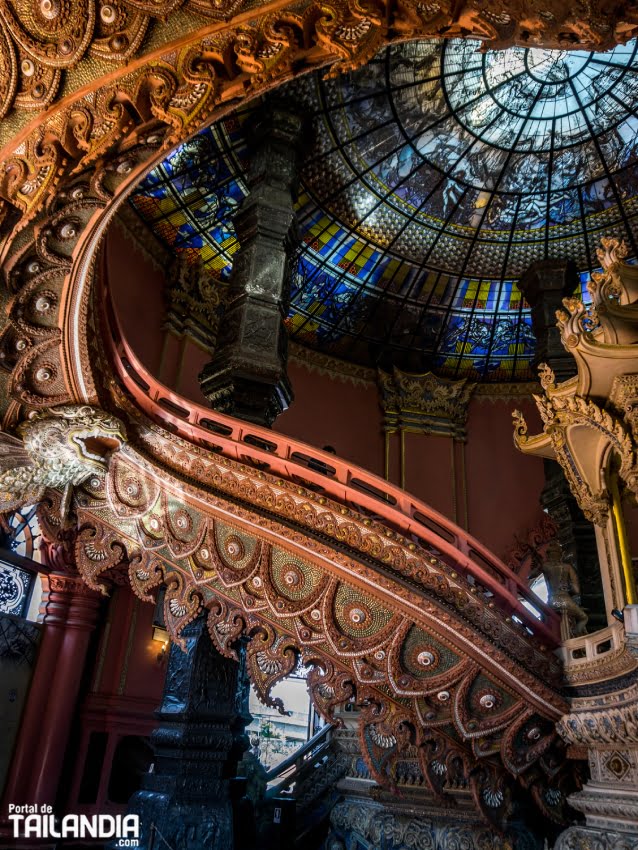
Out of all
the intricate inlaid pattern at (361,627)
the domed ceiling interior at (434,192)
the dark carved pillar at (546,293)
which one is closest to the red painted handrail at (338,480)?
the intricate inlaid pattern at (361,627)

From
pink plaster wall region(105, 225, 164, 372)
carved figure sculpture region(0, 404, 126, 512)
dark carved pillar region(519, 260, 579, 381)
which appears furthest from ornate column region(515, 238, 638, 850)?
pink plaster wall region(105, 225, 164, 372)

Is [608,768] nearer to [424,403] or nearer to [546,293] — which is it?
[546,293]

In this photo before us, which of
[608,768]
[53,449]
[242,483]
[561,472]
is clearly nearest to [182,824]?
[242,483]

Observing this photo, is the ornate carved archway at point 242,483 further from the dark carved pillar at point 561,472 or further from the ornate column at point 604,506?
the dark carved pillar at point 561,472

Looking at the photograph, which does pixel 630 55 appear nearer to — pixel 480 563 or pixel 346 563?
pixel 480 563

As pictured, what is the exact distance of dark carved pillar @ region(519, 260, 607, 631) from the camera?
355 inches

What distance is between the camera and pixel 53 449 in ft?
15.3

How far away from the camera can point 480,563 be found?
5332mm

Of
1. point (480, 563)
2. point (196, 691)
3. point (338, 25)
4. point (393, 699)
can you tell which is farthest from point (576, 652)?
point (338, 25)

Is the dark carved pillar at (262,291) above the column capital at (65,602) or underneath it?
above

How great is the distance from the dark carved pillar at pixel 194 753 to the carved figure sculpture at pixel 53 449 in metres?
1.72

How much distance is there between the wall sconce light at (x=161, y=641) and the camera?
28.5ft

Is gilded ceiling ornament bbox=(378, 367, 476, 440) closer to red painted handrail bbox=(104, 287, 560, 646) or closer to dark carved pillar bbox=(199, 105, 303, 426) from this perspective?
dark carved pillar bbox=(199, 105, 303, 426)

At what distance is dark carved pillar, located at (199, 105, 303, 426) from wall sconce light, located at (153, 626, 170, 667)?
3665mm
